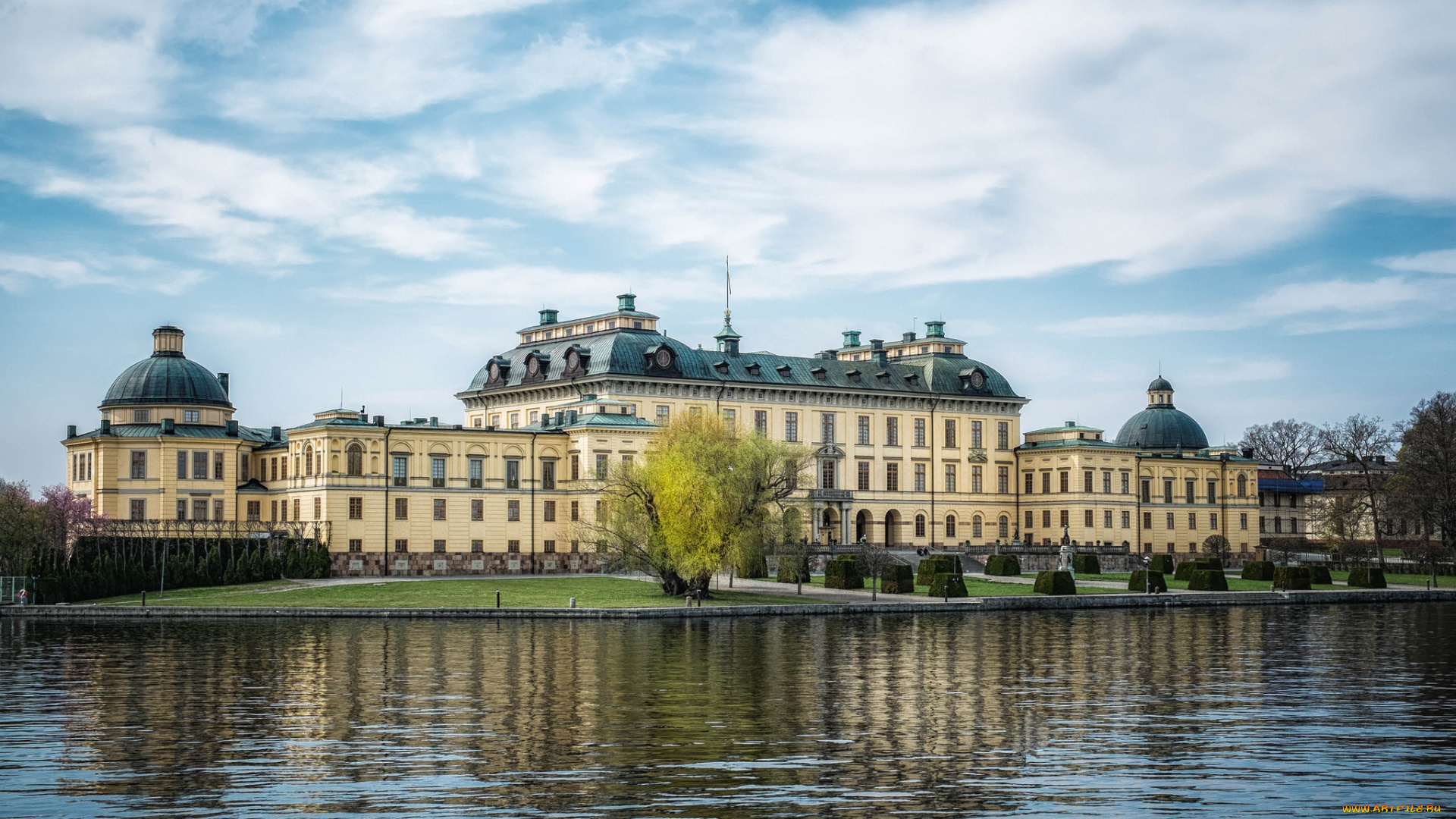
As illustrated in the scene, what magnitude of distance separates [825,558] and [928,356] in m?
26.0

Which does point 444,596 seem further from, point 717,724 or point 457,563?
point 717,724

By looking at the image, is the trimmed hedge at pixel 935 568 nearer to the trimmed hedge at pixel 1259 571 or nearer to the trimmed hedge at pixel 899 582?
the trimmed hedge at pixel 899 582

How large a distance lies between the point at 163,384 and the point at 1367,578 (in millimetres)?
67405

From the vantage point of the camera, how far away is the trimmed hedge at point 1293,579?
86.6 meters

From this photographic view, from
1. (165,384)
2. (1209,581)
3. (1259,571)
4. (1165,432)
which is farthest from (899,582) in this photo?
(1165,432)

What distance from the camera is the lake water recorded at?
23969mm

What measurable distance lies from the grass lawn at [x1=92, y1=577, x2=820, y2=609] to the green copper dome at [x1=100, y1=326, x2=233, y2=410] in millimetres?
15240

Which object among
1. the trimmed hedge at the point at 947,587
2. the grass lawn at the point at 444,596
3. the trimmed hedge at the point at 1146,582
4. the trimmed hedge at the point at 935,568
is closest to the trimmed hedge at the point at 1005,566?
the trimmed hedge at the point at 935,568

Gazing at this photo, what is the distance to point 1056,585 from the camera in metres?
76.6

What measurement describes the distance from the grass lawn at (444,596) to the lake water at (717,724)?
39.5 ft

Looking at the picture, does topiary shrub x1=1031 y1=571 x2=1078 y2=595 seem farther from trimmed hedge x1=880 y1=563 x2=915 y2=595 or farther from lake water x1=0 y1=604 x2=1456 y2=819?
lake water x1=0 y1=604 x2=1456 y2=819

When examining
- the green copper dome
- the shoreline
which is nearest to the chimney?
the green copper dome

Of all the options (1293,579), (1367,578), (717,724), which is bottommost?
(717,724)

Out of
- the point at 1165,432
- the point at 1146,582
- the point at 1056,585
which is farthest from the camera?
the point at 1165,432
